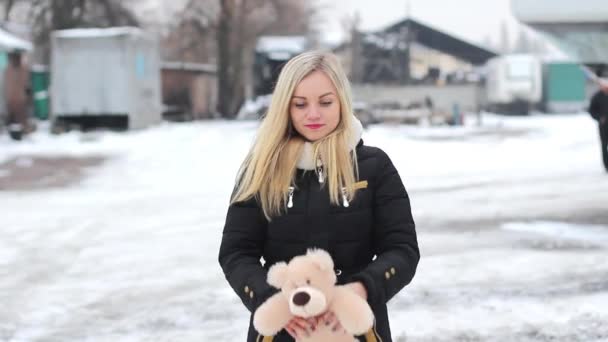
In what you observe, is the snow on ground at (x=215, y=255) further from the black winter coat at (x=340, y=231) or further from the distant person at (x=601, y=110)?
the black winter coat at (x=340, y=231)

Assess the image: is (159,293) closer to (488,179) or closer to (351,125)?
(351,125)

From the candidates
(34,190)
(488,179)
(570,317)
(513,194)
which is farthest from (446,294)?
(34,190)

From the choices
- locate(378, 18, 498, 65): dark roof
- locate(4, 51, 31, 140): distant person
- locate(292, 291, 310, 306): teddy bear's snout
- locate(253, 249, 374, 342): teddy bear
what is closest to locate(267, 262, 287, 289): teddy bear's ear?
locate(253, 249, 374, 342): teddy bear

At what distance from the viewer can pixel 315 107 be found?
261cm

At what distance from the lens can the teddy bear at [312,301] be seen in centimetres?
229

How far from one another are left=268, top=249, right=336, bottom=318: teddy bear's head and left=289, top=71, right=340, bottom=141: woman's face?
427 millimetres

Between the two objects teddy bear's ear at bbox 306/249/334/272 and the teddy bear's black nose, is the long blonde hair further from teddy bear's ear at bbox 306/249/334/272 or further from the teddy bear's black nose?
the teddy bear's black nose

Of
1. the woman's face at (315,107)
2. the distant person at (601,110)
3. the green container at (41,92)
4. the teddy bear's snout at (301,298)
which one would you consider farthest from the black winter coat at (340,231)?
the green container at (41,92)

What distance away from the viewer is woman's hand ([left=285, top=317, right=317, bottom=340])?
238 cm

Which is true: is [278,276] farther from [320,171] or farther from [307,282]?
[320,171]

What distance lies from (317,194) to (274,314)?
1.41ft

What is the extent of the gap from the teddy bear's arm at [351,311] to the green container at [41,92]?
111 feet

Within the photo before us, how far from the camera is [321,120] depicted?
2.62 m

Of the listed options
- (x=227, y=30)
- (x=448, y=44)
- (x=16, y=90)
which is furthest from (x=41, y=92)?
(x=448, y=44)
